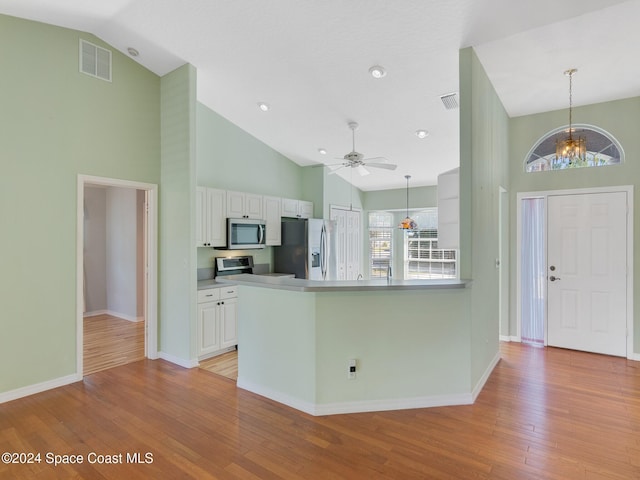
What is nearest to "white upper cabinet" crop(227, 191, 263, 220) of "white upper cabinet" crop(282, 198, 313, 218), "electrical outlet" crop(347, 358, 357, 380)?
"white upper cabinet" crop(282, 198, 313, 218)

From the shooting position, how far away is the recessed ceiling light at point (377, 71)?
3600mm

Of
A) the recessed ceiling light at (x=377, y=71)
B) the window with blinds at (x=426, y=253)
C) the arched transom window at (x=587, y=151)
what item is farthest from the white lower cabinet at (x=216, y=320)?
the window with blinds at (x=426, y=253)

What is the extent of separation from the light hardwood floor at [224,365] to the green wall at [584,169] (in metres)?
3.87

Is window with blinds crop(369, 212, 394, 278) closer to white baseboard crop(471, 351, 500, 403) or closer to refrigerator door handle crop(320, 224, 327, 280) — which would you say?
refrigerator door handle crop(320, 224, 327, 280)

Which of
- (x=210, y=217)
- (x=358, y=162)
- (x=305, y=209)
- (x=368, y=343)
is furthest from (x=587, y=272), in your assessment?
(x=210, y=217)

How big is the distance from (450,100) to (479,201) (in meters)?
1.35

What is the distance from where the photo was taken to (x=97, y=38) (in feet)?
12.3

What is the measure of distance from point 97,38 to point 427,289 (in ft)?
14.1

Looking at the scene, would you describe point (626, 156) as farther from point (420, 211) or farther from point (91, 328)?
point (91, 328)

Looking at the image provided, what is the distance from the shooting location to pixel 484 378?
3504 millimetres

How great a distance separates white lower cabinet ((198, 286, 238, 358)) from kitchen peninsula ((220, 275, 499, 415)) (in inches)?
54.3

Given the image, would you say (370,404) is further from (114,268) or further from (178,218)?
(114,268)

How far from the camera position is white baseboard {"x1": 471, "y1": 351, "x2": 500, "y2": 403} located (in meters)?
3.13

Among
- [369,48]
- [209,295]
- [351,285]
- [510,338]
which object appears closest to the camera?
[351,285]
